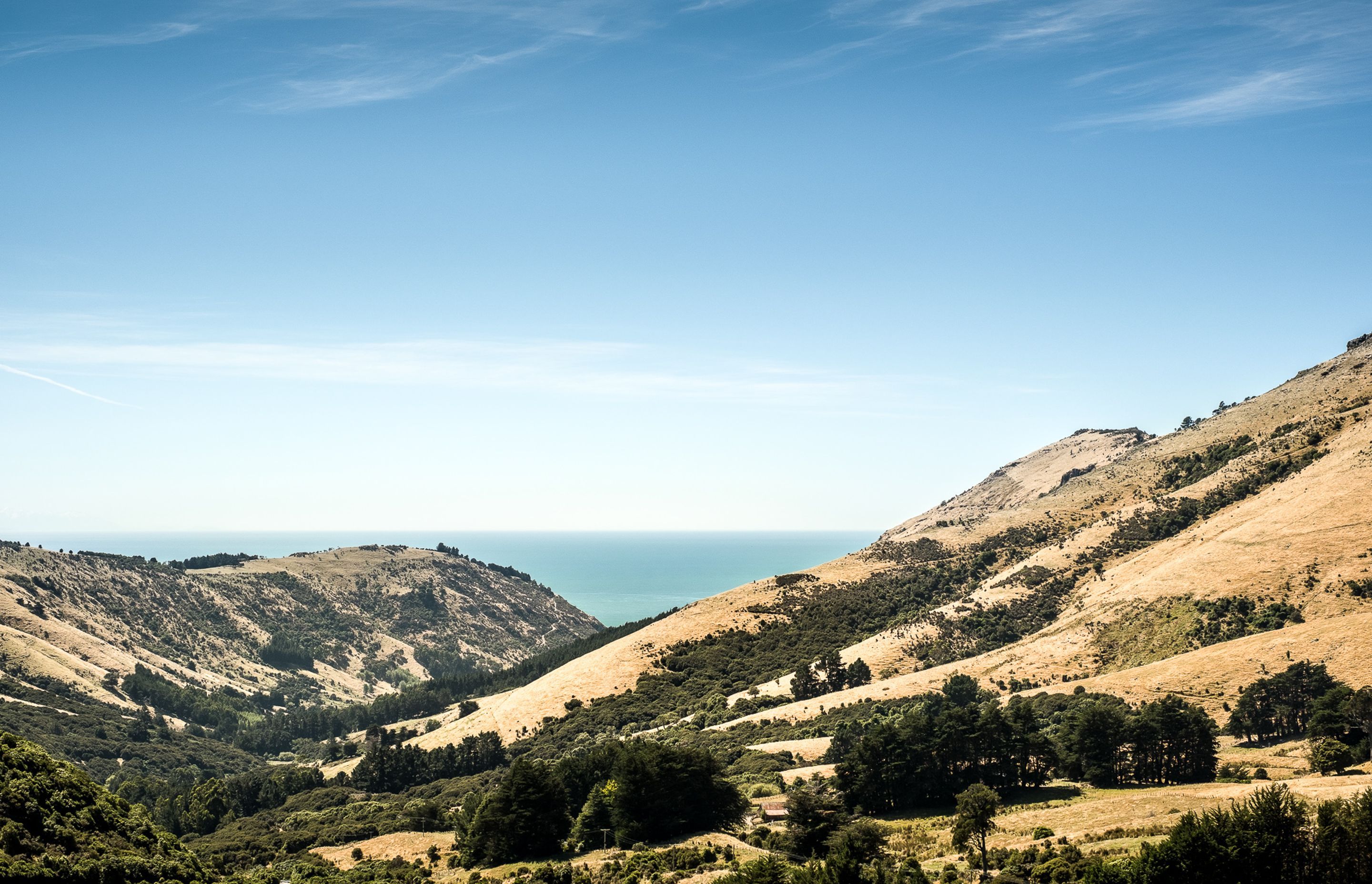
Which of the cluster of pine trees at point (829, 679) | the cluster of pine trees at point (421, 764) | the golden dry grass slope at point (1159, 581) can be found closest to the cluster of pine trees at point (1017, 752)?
the golden dry grass slope at point (1159, 581)

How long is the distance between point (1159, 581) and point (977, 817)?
2910 inches

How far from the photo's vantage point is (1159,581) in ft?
339

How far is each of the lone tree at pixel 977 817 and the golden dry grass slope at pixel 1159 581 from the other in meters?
38.7

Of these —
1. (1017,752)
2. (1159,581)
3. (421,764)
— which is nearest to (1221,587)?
(1159,581)

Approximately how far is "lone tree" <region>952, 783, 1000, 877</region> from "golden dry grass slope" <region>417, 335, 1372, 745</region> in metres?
38.7

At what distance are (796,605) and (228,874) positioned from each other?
99432 millimetres

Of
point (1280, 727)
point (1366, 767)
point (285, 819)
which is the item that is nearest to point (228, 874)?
point (285, 819)

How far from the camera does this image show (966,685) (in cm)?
8969

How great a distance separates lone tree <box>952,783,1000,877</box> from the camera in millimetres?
42344

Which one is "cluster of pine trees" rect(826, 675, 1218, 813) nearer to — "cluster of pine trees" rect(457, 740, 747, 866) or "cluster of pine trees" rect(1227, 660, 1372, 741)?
"cluster of pine trees" rect(1227, 660, 1372, 741)

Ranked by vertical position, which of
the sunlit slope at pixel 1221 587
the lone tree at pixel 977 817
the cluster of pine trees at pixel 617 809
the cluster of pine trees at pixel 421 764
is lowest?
the cluster of pine trees at pixel 421 764

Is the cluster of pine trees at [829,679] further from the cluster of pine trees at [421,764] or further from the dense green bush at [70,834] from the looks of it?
the dense green bush at [70,834]

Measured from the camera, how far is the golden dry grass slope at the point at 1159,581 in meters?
81.1

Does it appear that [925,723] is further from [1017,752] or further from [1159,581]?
[1159,581]
